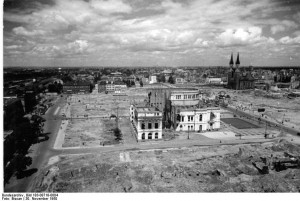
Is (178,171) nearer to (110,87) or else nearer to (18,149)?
(18,149)

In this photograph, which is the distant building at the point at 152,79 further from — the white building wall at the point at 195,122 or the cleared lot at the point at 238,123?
the white building wall at the point at 195,122

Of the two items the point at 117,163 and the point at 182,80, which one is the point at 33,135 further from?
the point at 182,80

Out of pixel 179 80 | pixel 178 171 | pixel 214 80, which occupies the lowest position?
pixel 178 171

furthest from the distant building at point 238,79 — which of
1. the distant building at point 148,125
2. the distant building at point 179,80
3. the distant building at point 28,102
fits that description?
the distant building at point 28,102

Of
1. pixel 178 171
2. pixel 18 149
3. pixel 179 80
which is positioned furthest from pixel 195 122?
pixel 179 80

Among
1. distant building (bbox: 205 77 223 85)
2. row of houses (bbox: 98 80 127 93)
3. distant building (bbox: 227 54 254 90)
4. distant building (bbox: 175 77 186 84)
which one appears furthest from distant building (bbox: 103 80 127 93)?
distant building (bbox: 205 77 223 85)
